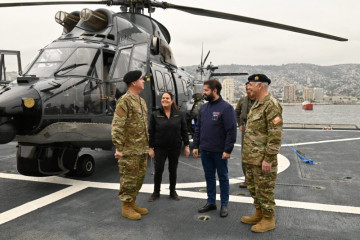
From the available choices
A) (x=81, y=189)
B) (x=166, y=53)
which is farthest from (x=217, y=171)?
(x=166, y=53)

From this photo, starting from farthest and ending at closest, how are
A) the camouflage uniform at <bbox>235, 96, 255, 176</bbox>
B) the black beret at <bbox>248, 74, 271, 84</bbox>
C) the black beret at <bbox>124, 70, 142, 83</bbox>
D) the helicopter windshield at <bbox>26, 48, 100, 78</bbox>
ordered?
the helicopter windshield at <bbox>26, 48, 100, 78</bbox> → the camouflage uniform at <bbox>235, 96, 255, 176</bbox> → the black beret at <bbox>124, 70, 142, 83</bbox> → the black beret at <bbox>248, 74, 271, 84</bbox>

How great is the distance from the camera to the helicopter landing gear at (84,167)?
18.4 ft

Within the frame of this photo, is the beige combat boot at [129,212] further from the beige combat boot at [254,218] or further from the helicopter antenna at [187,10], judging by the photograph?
the helicopter antenna at [187,10]

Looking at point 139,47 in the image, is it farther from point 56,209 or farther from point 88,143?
point 56,209

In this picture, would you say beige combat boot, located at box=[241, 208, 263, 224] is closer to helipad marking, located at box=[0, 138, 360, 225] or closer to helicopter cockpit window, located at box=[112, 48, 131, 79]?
helipad marking, located at box=[0, 138, 360, 225]

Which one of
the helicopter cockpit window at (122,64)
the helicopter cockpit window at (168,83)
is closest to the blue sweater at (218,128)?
the helicopter cockpit window at (122,64)

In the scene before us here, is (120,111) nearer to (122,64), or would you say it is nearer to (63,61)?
(63,61)

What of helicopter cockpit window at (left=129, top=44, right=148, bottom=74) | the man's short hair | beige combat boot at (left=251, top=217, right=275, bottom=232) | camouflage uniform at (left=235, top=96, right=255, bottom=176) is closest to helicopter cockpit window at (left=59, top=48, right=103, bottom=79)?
helicopter cockpit window at (left=129, top=44, right=148, bottom=74)

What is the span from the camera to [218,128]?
3.78 metres

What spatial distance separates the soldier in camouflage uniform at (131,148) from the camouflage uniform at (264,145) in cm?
141

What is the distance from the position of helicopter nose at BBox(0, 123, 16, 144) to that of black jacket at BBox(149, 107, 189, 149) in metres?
2.00

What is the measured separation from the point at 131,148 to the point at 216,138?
1153mm

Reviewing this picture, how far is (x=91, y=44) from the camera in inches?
219

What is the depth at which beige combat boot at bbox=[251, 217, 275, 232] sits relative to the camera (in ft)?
10.8
